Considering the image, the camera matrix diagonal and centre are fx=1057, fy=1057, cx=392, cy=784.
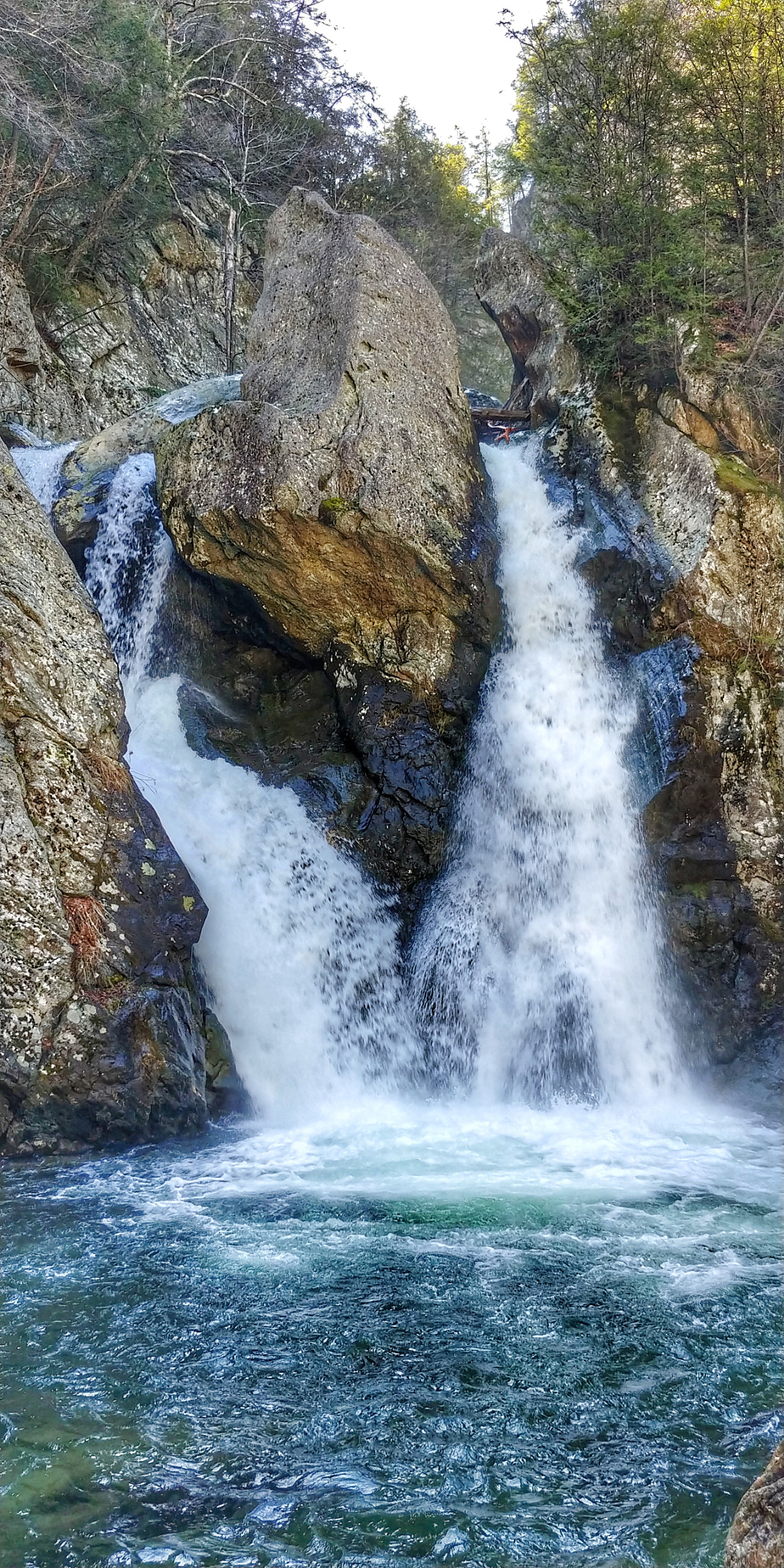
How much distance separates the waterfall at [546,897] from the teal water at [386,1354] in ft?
6.04

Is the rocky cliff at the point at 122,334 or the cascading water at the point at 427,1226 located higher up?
the rocky cliff at the point at 122,334

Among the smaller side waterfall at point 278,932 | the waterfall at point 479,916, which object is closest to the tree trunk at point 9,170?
the waterfall at point 479,916

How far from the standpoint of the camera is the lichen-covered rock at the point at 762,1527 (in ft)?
7.89

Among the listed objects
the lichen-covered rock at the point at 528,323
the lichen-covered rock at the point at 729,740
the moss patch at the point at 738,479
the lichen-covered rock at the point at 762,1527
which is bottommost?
the lichen-covered rock at the point at 762,1527

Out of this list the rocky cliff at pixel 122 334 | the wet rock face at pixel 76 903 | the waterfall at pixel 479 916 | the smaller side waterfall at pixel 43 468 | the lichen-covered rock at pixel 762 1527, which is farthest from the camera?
the rocky cliff at pixel 122 334

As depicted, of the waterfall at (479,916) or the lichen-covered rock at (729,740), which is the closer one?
the waterfall at (479,916)

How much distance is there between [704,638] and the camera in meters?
11.1

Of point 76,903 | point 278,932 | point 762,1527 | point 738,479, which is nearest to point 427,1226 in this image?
point 76,903

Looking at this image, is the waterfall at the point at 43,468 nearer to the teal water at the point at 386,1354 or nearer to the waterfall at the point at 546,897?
the waterfall at the point at 546,897

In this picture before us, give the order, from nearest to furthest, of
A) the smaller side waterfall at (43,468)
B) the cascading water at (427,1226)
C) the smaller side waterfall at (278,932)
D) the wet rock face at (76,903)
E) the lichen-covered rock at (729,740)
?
1. the cascading water at (427,1226)
2. the wet rock face at (76,903)
3. the smaller side waterfall at (278,932)
4. the lichen-covered rock at (729,740)
5. the smaller side waterfall at (43,468)

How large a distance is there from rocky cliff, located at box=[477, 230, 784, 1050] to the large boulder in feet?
5.48

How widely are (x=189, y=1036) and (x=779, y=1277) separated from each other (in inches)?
193

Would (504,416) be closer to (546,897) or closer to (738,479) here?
(738,479)

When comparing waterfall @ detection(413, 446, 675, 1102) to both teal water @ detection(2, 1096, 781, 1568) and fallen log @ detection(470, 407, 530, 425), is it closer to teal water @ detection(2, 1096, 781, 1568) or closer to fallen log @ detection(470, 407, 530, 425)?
teal water @ detection(2, 1096, 781, 1568)
